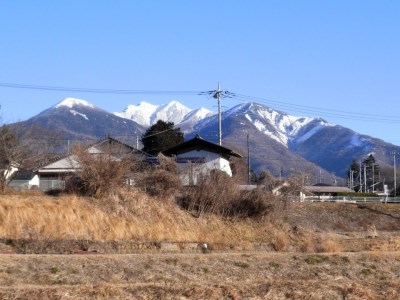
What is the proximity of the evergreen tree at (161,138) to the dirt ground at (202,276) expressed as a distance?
164 feet

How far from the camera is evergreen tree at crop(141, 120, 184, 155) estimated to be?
2804 inches

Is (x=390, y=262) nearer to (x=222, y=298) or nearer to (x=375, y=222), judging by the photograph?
(x=222, y=298)

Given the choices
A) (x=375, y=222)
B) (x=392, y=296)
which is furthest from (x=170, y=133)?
(x=392, y=296)

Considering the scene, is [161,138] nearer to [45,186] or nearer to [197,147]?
[197,147]

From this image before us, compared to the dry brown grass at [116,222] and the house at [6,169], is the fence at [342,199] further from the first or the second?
the house at [6,169]

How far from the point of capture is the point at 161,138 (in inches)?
2820

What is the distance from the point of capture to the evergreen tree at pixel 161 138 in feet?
234

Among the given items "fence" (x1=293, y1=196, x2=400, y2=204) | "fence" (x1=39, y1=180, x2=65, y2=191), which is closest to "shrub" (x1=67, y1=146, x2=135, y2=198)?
"fence" (x1=39, y1=180, x2=65, y2=191)

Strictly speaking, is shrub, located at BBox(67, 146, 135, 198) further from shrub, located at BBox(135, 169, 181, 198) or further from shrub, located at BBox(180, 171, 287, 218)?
shrub, located at BBox(180, 171, 287, 218)

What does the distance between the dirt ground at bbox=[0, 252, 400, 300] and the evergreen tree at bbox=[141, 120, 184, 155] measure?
49.9 m

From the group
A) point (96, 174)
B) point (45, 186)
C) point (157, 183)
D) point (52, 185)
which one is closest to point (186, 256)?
point (96, 174)

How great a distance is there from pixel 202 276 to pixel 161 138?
55435 mm

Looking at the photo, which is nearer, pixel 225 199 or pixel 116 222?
pixel 116 222

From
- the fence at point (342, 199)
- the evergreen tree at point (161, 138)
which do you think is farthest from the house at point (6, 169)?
the evergreen tree at point (161, 138)
